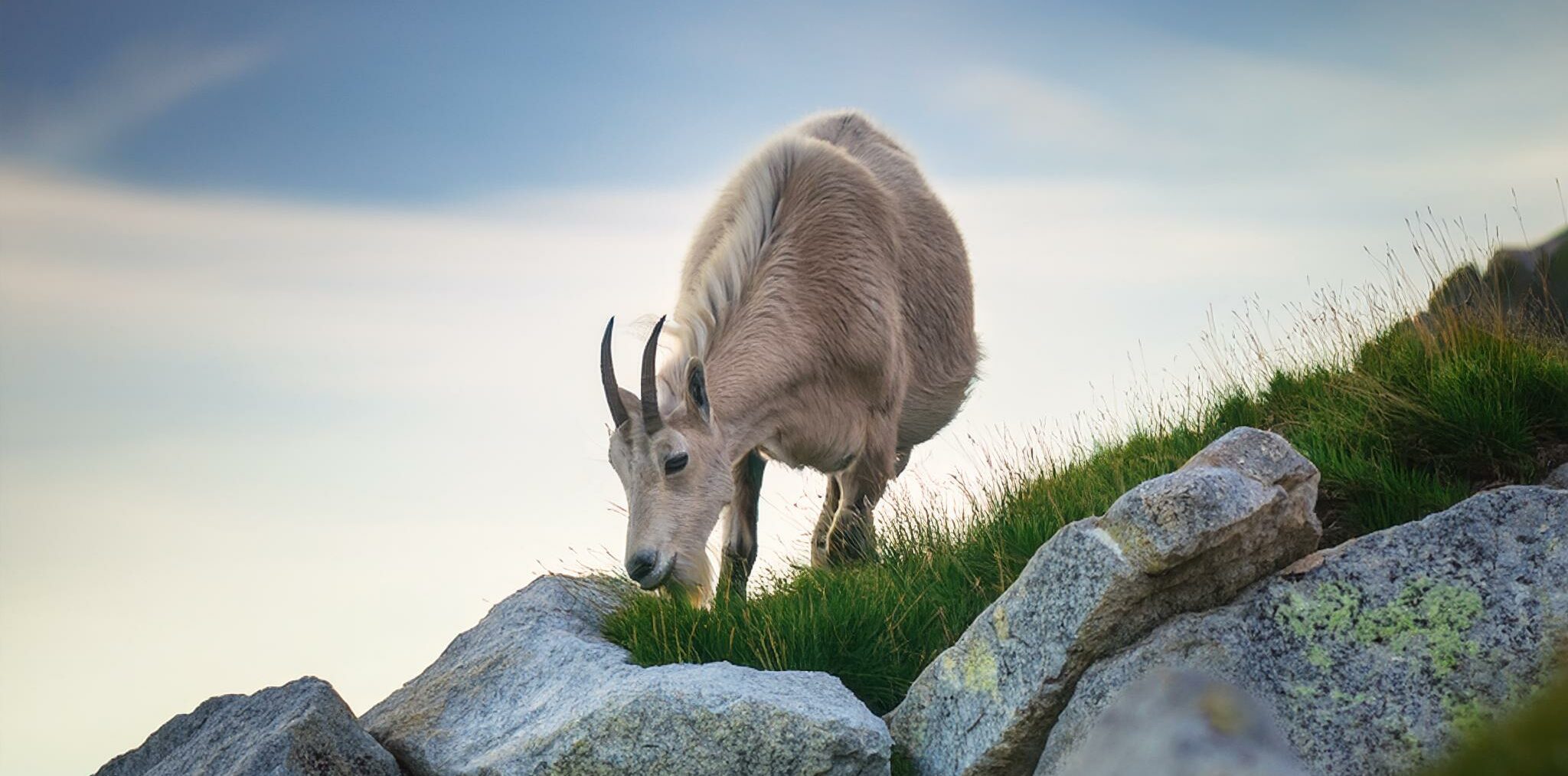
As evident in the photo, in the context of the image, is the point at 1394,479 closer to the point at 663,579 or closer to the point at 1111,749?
the point at 663,579

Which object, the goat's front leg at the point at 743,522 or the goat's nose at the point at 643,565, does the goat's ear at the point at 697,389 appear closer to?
the goat's nose at the point at 643,565

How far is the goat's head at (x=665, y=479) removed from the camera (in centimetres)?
723

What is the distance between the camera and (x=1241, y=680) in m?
4.82

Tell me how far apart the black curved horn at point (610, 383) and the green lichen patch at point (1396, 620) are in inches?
148

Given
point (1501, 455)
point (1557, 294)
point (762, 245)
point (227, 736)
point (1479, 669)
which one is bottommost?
point (1479, 669)

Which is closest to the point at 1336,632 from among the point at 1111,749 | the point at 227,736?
the point at 1111,749

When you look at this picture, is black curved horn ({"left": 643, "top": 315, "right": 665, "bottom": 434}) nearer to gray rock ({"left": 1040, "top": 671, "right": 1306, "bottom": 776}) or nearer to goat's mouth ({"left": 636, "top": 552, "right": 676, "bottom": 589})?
goat's mouth ({"left": 636, "top": 552, "right": 676, "bottom": 589})

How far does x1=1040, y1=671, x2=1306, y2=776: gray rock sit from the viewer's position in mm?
1737

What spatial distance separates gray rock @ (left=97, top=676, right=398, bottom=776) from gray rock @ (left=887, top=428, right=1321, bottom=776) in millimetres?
2567

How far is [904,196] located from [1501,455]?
5.02m

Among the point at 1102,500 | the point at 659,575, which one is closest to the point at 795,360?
the point at 659,575

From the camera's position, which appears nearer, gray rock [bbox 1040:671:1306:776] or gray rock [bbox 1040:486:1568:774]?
gray rock [bbox 1040:671:1306:776]

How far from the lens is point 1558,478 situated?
6.79 metres

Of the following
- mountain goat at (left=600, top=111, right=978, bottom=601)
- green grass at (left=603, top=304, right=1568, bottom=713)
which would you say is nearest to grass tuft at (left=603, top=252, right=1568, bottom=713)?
green grass at (left=603, top=304, right=1568, bottom=713)
